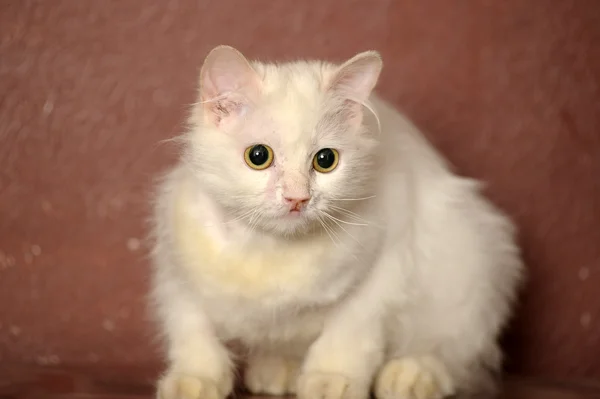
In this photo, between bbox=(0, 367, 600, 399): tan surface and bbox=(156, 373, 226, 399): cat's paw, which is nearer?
bbox=(156, 373, 226, 399): cat's paw

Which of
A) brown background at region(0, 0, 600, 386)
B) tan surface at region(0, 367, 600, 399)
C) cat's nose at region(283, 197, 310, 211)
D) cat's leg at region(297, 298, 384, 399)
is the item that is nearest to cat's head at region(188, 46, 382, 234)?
cat's nose at region(283, 197, 310, 211)

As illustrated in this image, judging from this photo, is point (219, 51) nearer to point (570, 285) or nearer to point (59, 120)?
point (59, 120)

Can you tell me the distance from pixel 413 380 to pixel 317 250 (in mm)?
317

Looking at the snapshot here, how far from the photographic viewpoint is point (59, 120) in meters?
2.03

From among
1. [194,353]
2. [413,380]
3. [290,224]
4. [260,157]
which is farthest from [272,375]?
[260,157]

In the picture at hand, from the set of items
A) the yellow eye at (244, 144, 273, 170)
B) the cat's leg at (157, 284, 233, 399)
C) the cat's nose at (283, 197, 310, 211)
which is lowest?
the cat's leg at (157, 284, 233, 399)

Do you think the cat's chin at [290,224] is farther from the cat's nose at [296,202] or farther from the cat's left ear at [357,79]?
the cat's left ear at [357,79]

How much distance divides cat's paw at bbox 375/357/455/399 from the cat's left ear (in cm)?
54

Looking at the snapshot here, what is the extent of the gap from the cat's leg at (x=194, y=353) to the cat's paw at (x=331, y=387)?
169 millimetres

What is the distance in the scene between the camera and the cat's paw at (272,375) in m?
1.60

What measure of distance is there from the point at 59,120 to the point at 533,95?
4.37 ft

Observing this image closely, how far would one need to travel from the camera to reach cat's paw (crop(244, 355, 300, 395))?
1604 mm

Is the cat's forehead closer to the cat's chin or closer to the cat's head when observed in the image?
the cat's head

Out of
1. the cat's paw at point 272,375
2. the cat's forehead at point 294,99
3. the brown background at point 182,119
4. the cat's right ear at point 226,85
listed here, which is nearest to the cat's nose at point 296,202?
the cat's forehead at point 294,99
